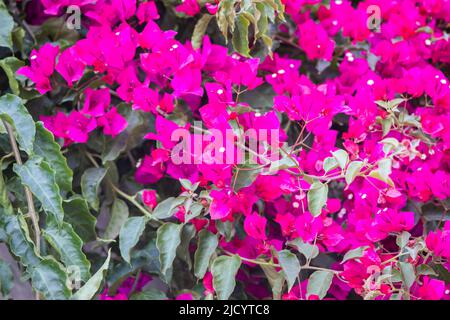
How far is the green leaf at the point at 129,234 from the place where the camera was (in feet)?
3.88

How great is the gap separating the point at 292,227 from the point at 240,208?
0.10 m

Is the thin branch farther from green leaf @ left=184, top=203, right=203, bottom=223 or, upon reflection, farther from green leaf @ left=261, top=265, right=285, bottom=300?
green leaf @ left=261, top=265, right=285, bottom=300

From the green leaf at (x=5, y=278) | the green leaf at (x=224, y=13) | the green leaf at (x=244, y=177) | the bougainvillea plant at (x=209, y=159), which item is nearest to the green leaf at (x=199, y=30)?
the bougainvillea plant at (x=209, y=159)

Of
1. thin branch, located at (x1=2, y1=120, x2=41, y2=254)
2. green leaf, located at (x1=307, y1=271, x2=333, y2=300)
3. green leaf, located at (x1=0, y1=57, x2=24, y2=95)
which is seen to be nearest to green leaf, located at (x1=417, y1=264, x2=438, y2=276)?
green leaf, located at (x1=307, y1=271, x2=333, y2=300)

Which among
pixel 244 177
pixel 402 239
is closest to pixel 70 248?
pixel 244 177

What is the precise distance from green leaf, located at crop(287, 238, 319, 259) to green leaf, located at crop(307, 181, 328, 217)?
11 cm

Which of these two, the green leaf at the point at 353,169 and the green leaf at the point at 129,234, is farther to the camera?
the green leaf at the point at 129,234

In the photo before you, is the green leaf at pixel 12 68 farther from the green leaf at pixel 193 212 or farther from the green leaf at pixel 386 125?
the green leaf at pixel 386 125

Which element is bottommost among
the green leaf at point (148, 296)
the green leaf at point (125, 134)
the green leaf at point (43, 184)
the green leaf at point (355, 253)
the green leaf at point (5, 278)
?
the green leaf at point (148, 296)

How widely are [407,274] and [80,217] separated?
1.71 ft

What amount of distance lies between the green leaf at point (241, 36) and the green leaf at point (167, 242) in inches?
12.0

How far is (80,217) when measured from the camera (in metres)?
1.21
